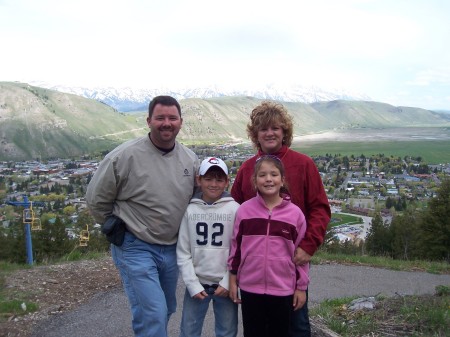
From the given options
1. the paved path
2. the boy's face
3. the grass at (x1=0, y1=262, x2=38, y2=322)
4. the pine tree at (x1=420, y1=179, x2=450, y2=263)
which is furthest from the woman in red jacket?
the pine tree at (x1=420, y1=179, x2=450, y2=263)

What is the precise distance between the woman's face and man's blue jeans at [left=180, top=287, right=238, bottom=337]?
1164 mm

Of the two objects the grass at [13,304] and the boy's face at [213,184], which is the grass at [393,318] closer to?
the boy's face at [213,184]

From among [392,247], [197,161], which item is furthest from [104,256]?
[392,247]

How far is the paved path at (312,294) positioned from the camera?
5.21m

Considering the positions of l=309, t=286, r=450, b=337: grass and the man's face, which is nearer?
the man's face

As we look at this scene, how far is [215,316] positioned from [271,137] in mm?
1455

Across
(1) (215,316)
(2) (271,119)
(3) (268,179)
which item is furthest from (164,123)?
(1) (215,316)

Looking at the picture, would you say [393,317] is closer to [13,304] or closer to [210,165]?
[210,165]

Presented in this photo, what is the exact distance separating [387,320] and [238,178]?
239 cm

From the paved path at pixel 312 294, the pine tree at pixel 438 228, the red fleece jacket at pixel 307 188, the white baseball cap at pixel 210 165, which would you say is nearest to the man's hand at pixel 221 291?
the red fleece jacket at pixel 307 188

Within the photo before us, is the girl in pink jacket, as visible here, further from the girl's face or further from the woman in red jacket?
the woman in red jacket

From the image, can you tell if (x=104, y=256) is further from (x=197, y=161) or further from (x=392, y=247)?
(x=392, y=247)

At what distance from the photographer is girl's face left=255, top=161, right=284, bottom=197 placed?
2.92 m

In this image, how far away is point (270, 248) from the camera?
2.89 metres
